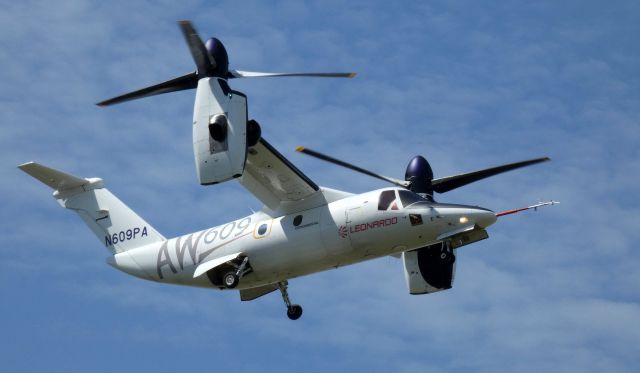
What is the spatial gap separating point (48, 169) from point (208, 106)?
20.9 ft

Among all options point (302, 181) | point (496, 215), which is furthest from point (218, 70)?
point (496, 215)

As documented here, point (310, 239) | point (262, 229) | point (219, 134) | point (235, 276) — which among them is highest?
point (219, 134)

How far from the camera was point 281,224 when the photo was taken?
108 ft

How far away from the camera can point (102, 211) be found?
1442 inches

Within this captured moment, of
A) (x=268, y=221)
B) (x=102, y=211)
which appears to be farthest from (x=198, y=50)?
(x=102, y=211)

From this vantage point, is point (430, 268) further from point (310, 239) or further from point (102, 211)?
point (102, 211)

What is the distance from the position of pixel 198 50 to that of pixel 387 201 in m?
6.05

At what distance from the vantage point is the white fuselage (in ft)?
103

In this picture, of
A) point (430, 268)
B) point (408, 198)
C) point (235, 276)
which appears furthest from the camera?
point (430, 268)

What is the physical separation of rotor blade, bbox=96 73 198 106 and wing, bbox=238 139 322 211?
7.76ft

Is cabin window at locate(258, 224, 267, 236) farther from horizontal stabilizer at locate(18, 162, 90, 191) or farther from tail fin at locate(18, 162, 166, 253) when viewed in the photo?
horizontal stabilizer at locate(18, 162, 90, 191)

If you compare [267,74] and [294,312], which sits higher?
[267,74]

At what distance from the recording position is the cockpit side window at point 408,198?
31.6 m

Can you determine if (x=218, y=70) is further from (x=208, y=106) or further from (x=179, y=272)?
(x=179, y=272)
